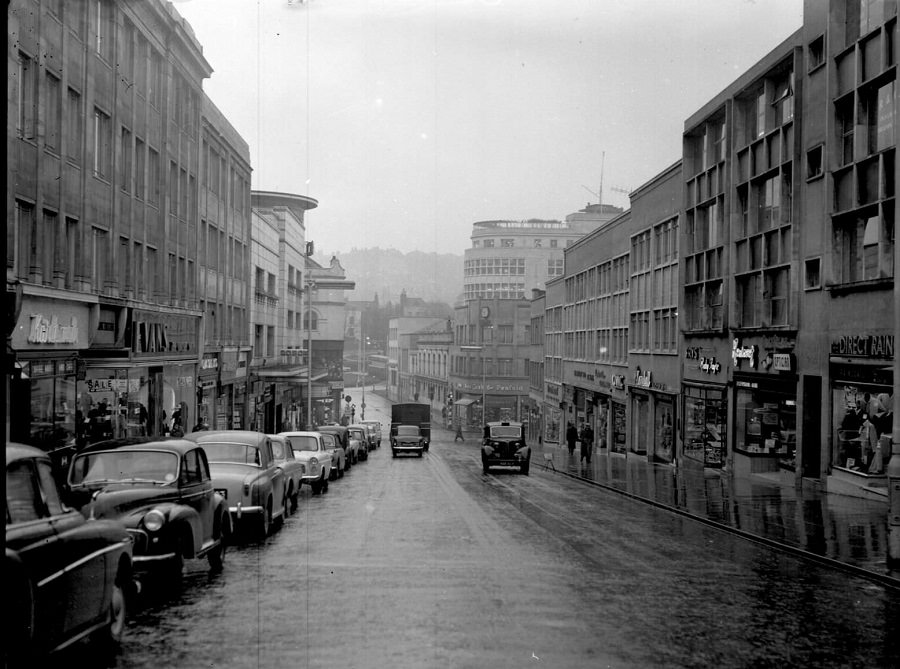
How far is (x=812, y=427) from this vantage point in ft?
90.5

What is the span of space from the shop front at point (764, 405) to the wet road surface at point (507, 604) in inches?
445

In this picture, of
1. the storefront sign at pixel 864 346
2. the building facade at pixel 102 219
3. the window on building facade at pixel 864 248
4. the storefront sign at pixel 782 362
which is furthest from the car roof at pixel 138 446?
the storefront sign at pixel 782 362

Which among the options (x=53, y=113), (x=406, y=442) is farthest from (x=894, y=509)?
(x=406, y=442)

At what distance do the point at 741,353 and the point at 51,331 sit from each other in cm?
2126

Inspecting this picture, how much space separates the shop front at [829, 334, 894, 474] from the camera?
74.4ft

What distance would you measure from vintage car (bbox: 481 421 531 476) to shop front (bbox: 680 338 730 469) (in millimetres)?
6889

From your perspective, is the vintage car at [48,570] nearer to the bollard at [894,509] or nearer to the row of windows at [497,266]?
the bollard at [894,509]

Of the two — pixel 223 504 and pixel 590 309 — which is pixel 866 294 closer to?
pixel 223 504

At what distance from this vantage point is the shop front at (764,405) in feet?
94.4

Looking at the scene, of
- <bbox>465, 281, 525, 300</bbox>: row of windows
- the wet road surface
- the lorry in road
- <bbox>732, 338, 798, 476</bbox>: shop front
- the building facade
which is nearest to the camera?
the wet road surface

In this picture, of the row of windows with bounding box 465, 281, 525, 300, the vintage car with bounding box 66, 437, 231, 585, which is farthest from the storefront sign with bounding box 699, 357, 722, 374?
the row of windows with bounding box 465, 281, 525, 300

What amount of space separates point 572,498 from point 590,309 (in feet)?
122

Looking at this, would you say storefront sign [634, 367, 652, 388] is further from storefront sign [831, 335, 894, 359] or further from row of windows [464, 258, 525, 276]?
row of windows [464, 258, 525, 276]

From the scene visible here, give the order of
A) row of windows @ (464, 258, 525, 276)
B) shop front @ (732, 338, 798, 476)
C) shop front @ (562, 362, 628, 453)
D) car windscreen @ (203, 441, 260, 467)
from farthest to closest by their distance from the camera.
A: row of windows @ (464, 258, 525, 276) → shop front @ (562, 362, 628, 453) → shop front @ (732, 338, 798, 476) → car windscreen @ (203, 441, 260, 467)
